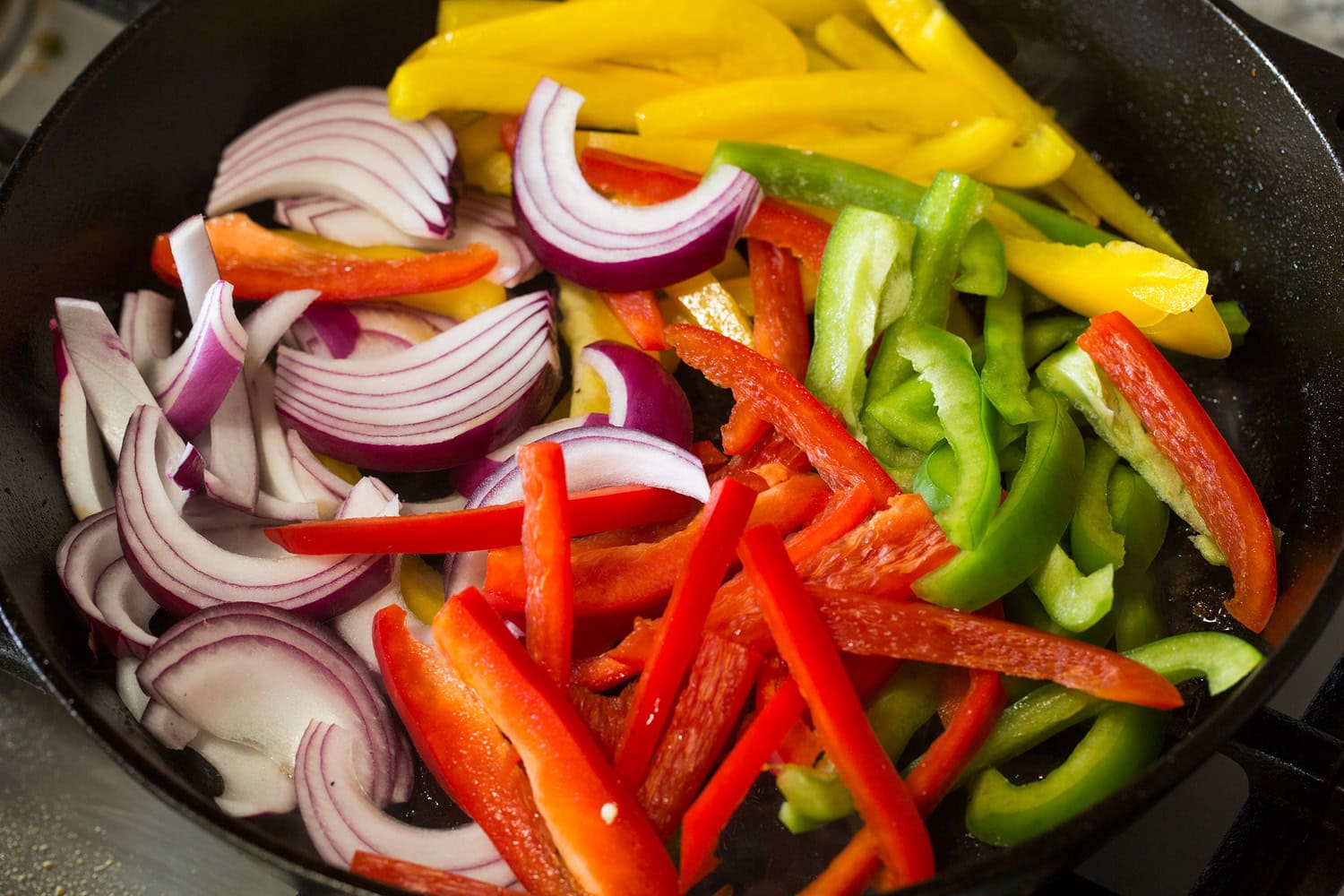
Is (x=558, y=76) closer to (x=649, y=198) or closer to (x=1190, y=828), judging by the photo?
(x=649, y=198)

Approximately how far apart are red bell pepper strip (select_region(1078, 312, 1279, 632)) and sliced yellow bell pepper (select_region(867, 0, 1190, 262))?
531 mm

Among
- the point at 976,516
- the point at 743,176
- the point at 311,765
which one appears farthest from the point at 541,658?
the point at 743,176

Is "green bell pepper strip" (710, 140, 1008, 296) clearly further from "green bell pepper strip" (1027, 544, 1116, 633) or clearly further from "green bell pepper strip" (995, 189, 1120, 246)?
"green bell pepper strip" (1027, 544, 1116, 633)

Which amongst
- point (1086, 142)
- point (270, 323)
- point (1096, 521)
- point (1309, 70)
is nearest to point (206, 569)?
point (270, 323)

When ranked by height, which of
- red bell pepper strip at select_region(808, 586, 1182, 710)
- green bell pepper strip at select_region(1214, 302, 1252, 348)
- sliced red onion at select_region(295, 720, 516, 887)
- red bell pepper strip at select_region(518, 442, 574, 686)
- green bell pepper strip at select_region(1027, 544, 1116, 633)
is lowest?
sliced red onion at select_region(295, 720, 516, 887)

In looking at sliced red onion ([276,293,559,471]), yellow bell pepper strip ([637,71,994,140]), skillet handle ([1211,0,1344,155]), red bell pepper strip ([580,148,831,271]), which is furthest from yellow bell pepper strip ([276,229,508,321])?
skillet handle ([1211,0,1344,155])

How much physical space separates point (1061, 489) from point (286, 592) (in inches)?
42.1

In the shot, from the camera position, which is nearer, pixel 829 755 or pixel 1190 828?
pixel 829 755

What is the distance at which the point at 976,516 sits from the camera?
139 cm

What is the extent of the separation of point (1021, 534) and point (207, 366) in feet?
3.97

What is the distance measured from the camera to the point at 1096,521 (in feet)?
5.06

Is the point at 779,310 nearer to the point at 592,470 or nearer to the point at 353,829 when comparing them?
the point at 592,470

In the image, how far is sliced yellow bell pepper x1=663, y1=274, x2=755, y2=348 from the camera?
6.10ft

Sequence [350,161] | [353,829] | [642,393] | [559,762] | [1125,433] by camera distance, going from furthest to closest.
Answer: [350,161] < [642,393] < [1125,433] < [353,829] < [559,762]
